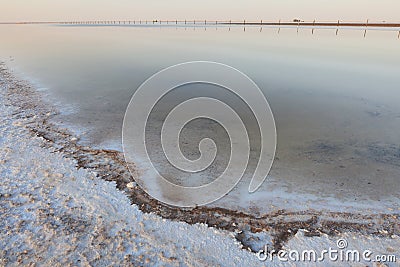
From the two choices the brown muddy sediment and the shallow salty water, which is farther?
the shallow salty water

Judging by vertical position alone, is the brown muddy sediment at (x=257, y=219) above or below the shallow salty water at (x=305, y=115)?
above

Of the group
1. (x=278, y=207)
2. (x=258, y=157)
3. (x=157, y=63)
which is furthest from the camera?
(x=157, y=63)

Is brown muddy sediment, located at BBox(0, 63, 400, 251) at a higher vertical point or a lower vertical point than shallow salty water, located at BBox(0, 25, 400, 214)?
higher

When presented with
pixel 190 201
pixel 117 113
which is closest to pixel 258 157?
pixel 190 201

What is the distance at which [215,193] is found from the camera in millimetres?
5008

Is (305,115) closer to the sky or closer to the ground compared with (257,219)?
closer to the ground

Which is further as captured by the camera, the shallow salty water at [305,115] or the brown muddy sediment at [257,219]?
the shallow salty water at [305,115]

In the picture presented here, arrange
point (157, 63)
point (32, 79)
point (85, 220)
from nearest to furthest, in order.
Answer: point (85, 220) → point (32, 79) → point (157, 63)

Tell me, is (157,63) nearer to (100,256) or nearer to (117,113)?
(117,113)

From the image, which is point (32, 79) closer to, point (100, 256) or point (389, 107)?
point (100, 256)

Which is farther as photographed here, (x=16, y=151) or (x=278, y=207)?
Result: (x=16, y=151)

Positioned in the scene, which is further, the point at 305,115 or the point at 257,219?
the point at 305,115

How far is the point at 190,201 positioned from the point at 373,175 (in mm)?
3719

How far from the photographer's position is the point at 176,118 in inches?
327
